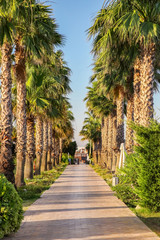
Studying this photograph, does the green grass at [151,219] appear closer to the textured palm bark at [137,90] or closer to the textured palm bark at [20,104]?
the textured palm bark at [137,90]

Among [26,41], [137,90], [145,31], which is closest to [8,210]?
[145,31]

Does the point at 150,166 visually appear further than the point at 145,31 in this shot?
No

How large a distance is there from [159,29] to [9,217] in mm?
9943

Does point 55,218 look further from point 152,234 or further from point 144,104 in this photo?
point 144,104

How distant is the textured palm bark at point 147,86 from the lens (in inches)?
528

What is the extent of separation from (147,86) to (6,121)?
6.25 m

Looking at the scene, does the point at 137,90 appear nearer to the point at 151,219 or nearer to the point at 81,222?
the point at 151,219

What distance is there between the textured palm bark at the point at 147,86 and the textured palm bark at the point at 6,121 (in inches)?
226

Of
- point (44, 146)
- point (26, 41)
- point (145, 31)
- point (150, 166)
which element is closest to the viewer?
point (150, 166)

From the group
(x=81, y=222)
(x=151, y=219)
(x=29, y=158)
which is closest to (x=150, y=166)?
(x=151, y=219)

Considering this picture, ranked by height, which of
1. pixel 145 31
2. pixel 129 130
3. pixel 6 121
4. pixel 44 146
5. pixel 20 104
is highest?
pixel 145 31

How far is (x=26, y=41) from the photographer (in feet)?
50.1

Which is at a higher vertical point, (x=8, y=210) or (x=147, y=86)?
(x=147, y=86)

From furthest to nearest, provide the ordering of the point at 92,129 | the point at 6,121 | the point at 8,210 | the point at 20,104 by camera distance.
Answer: the point at 92,129
the point at 20,104
the point at 6,121
the point at 8,210
